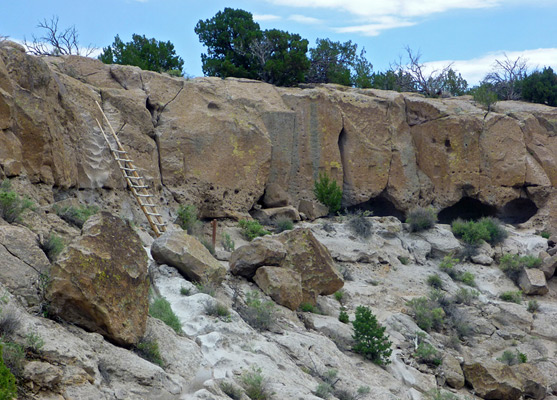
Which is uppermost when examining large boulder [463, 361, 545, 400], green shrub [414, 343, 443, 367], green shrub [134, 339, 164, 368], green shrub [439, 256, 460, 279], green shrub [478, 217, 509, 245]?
green shrub [134, 339, 164, 368]

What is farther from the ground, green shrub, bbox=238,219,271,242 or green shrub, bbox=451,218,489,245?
green shrub, bbox=238,219,271,242

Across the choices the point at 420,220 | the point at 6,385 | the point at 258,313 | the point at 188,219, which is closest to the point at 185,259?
the point at 258,313

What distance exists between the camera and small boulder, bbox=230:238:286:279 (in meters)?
12.8

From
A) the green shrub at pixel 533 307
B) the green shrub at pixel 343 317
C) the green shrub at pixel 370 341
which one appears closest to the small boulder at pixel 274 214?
the green shrub at pixel 343 317

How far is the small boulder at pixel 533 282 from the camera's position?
1838cm

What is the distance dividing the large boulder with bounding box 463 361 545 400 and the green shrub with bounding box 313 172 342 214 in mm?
7962

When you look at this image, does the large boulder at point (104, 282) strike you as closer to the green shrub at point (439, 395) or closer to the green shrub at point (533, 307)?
the green shrub at point (439, 395)

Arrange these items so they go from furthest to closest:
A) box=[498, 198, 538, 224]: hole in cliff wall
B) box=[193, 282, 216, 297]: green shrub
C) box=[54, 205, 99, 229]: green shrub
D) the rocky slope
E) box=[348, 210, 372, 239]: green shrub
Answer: box=[498, 198, 538, 224]: hole in cliff wall < box=[348, 210, 372, 239]: green shrub < box=[193, 282, 216, 297]: green shrub < box=[54, 205, 99, 229]: green shrub < the rocky slope

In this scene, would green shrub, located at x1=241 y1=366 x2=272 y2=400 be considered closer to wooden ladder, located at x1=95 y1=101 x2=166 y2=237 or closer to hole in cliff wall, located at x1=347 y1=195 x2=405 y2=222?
wooden ladder, located at x1=95 y1=101 x2=166 y2=237

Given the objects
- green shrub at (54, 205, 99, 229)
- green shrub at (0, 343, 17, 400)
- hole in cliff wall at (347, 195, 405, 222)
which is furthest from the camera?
hole in cliff wall at (347, 195, 405, 222)

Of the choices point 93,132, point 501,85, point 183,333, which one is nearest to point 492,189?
point 501,85

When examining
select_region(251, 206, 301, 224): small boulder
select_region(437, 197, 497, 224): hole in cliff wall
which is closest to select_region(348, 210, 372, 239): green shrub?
select_region(251, 206, 301, 224): small boulder

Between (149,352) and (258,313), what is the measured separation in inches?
140

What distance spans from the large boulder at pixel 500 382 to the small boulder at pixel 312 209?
7966 mm
